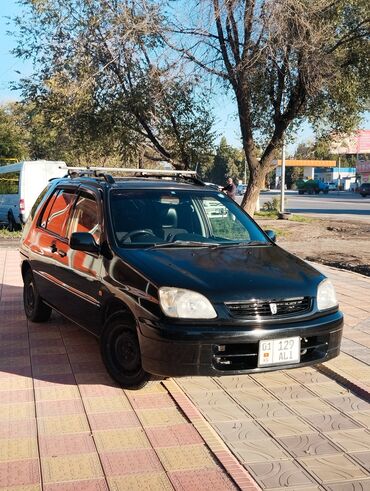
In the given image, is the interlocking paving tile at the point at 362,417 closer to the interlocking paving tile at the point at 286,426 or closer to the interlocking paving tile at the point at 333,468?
the interlocking paving tile at the point at 286,426

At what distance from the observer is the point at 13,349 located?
18.6 ft

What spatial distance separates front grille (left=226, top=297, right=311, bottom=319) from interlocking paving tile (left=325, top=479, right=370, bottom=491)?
1.25 meters

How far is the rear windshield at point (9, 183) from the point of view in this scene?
70.5ft

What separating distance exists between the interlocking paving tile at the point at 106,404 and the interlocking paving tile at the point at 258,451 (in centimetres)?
93

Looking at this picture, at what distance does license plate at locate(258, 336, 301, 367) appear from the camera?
416cm

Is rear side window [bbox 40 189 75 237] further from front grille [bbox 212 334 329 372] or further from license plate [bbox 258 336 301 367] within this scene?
license plate [bbox 258 336 301 367]

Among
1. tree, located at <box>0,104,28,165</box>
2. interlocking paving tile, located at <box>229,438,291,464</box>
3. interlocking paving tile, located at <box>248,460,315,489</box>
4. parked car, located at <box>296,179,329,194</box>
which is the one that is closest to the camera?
interlocking paving tile, located at <box>248,460,315,489</box>

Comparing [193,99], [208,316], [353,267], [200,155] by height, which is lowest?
[353,267]

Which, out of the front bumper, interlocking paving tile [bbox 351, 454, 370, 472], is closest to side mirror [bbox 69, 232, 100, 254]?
the front bumper

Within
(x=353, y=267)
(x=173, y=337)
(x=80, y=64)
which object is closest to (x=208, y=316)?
(x=173, y=337)

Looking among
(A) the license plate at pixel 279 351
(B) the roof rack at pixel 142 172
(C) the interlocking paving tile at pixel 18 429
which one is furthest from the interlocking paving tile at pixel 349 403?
(B) the roof rack at pixel 142 172

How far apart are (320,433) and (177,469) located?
43.5 inches

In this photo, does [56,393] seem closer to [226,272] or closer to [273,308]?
[226,272]

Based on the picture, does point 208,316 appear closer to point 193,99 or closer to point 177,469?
point 177,469
